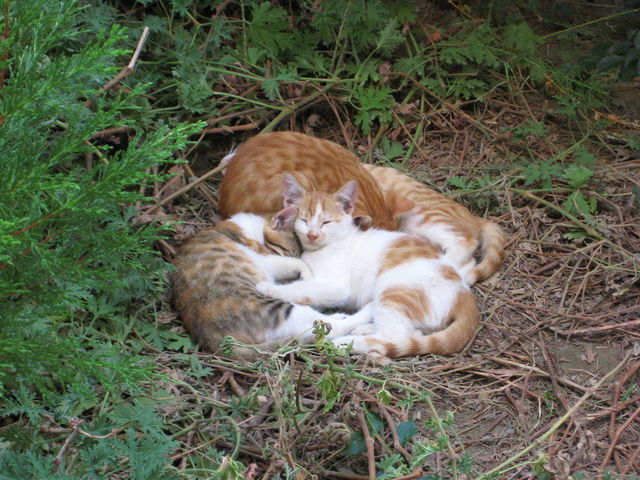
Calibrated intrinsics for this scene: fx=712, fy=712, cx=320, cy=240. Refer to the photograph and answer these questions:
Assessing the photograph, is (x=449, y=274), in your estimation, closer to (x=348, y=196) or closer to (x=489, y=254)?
(x=489, y=254)

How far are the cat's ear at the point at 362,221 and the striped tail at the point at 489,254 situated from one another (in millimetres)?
673

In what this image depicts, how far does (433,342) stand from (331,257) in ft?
3.00

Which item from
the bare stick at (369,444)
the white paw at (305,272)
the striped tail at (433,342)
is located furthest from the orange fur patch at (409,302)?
the bare stick at (369,444)

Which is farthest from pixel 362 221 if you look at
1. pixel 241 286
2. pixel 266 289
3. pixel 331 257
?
pixel 241 286

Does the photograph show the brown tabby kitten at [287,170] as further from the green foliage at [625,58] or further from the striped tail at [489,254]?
the green foliage at [625,58]

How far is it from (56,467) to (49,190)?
3.44ft

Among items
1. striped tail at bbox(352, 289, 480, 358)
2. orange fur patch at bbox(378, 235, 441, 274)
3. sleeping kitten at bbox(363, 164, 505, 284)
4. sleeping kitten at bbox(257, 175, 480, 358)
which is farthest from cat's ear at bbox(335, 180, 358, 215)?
striped tail at bbox(352, 289, 480, 358)

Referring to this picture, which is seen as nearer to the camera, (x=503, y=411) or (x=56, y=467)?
(x=56, y=467)

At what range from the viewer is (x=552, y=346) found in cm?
380

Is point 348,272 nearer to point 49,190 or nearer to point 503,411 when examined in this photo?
point 503,411

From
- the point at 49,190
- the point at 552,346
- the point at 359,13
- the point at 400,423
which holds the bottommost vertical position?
the point at 552,346

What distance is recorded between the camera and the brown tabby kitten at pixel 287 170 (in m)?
4.42

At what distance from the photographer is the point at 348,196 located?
14.1ft

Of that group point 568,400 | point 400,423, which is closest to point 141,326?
point 400,423
